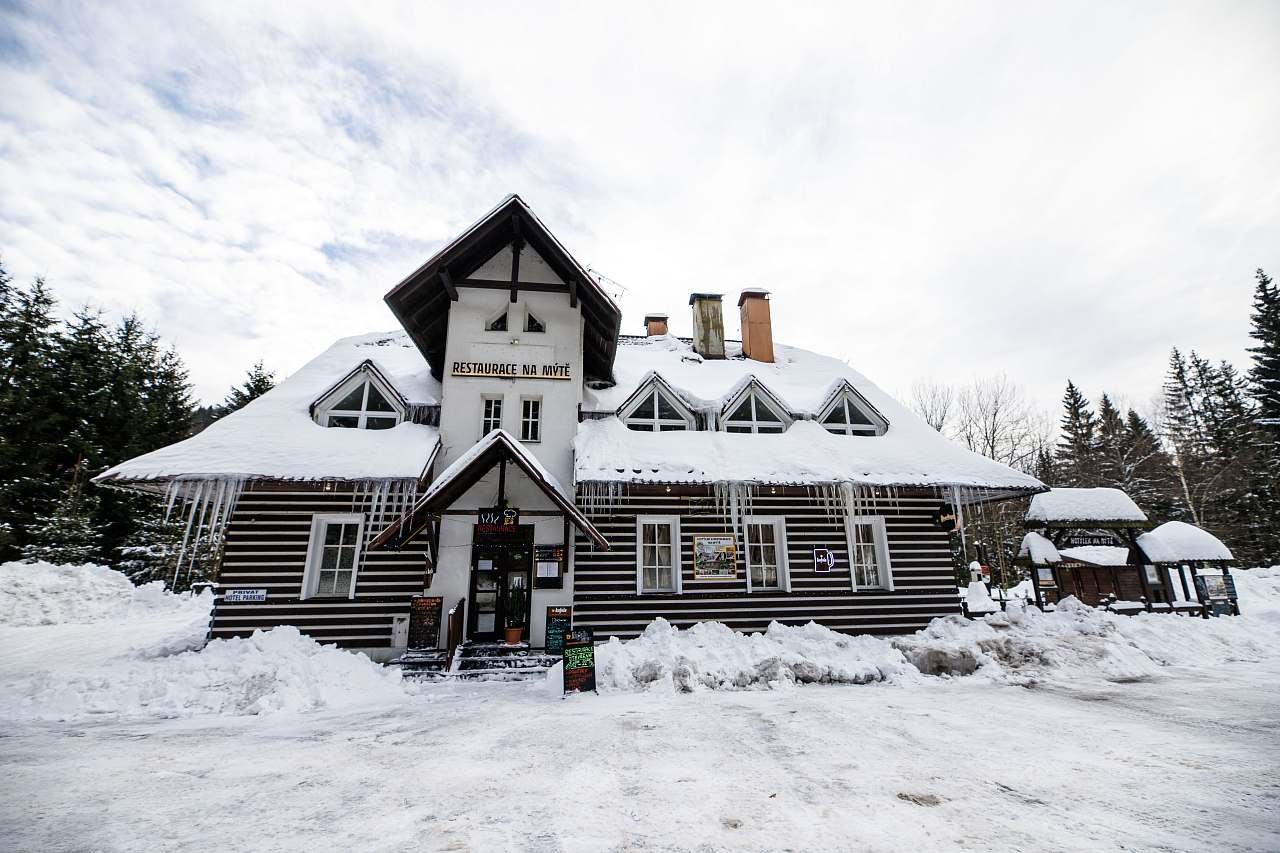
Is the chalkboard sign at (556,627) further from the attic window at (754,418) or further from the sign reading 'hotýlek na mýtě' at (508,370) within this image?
the attic window at (754,418)

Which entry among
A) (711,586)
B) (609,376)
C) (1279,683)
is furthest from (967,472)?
(609,376)

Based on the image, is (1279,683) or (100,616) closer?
(1279,683)

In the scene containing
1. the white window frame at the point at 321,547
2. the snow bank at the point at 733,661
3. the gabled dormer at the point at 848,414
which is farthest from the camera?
the gabled dormer at the point at 848,414

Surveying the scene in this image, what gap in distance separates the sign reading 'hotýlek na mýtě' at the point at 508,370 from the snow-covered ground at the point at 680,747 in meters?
6.74

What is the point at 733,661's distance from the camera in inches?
370

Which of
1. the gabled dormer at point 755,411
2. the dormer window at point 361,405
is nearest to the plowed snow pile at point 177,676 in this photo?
the dormer window at point 361,405

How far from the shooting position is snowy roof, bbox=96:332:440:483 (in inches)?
401

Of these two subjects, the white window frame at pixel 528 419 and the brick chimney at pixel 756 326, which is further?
the brick chimney at pixel 756 326

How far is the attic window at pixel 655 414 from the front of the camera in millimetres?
13656

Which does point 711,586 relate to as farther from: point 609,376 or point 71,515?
point 71,515

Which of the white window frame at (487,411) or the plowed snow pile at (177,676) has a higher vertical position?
the white window frame at (487,411)

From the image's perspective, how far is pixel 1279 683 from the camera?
28.3ft

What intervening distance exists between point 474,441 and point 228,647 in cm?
605

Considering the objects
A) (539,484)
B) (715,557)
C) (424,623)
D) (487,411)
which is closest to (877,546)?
(715,557)
